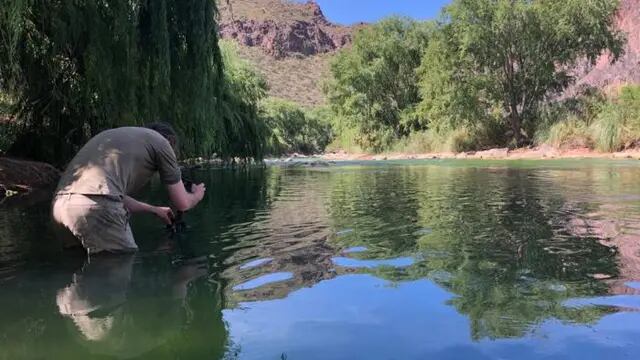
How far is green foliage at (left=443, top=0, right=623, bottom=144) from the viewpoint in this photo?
40.3m

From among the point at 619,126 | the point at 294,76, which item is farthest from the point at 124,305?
the point at 294,76

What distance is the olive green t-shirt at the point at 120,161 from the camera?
5.46 meters

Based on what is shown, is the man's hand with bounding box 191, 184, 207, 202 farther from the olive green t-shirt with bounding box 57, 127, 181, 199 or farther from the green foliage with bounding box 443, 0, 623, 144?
the green foliage with bounding box 443, 0, 623, 144

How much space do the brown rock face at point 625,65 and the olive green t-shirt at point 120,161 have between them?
56.5m

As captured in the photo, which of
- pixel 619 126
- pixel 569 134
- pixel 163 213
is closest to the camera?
pixel 163 213

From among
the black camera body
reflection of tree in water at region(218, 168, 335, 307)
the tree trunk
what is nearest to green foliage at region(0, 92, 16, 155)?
reflection of tree in water at region(218, 168, 335, 307)

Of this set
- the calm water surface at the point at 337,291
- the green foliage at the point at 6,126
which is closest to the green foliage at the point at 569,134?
the calm water surface at the point at 337,291

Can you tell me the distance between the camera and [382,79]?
53500 millimetres

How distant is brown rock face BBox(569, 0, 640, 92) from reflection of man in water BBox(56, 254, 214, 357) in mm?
57230

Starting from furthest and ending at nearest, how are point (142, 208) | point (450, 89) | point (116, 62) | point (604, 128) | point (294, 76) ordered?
1. point (294, 76)
2. point (450, 89)
3. point (604, 128)
4. point (116, 62)
5. point (142, 208)

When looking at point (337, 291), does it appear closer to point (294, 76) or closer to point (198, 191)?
point (198, 191)

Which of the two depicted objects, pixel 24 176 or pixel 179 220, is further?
pixel 24 176

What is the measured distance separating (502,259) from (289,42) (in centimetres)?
13535

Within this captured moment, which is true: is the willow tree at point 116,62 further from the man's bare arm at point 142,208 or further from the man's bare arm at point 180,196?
the man's bare arm at point 180,196
